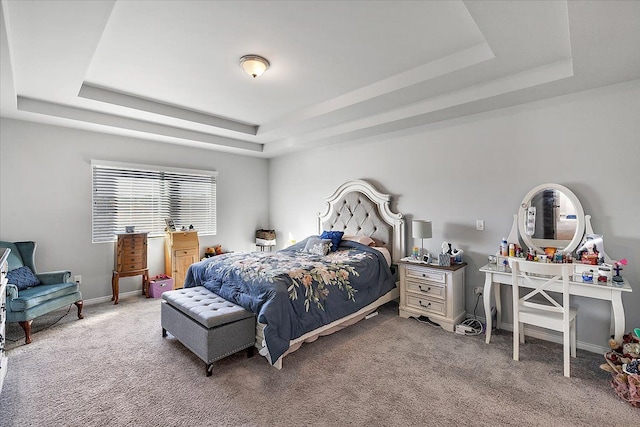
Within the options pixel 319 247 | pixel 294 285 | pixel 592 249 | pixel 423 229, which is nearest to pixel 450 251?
pixel 423 229

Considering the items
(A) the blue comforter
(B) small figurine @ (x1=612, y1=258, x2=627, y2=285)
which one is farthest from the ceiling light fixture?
(B) small figurine @ (x1=612, y1=258, x2=627, y2=285)

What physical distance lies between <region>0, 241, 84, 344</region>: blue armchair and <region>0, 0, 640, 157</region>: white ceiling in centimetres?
168

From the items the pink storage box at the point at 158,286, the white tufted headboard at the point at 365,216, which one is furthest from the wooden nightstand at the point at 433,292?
the pink storage box at the point at 158,286

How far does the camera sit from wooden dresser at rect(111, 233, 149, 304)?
427 cm

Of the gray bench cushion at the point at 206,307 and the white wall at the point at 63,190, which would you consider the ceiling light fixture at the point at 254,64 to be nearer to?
the gray bench cushion at the point at 206,307

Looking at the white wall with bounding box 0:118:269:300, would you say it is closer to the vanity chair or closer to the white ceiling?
the white ceiling

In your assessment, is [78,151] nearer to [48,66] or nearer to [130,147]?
[130,147]

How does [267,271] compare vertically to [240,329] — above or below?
above

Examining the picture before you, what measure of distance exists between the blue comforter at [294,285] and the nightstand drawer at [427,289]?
0.31 metres

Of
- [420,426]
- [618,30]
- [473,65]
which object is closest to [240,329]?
[420,426]

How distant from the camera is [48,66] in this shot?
261 cm

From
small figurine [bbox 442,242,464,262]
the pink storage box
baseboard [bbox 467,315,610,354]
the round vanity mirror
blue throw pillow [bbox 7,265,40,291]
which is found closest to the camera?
baseboard [bbox 467,315,610,354]

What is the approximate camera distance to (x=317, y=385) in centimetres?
231

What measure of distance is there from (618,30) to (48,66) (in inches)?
170
